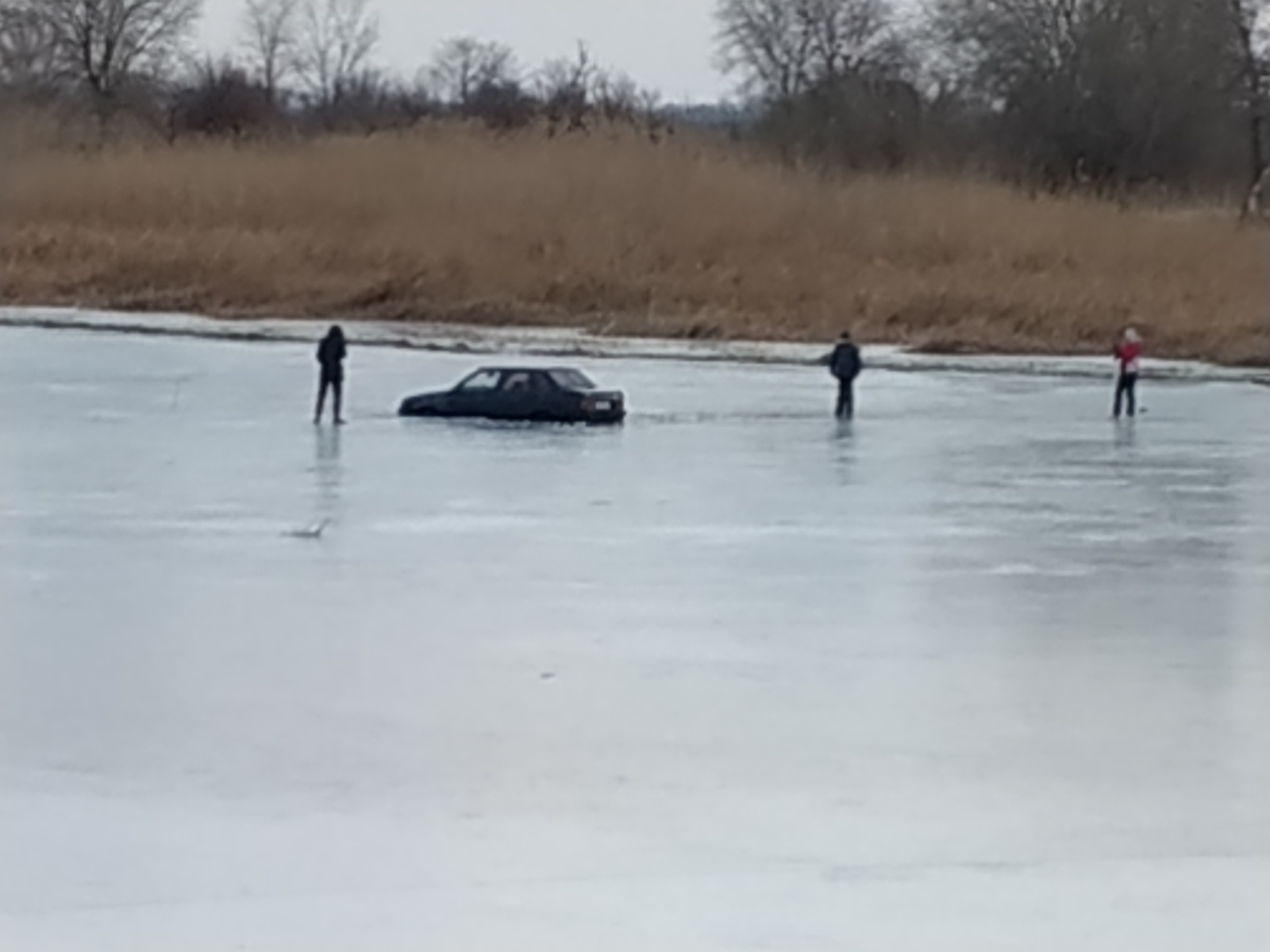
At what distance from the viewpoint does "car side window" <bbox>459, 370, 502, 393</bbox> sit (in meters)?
36.0

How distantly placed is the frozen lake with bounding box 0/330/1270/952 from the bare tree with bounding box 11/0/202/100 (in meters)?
71.6

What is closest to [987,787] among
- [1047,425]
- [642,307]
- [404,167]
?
[1047,425]

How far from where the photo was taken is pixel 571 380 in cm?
3609

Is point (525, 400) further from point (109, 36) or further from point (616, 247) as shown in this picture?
point (109, 36)

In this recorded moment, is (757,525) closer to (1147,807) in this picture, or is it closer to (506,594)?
(506,594)

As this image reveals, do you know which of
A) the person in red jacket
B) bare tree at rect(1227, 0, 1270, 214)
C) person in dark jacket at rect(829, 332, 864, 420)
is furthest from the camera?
bare tree at rect(1227, 0, 1270, 214)

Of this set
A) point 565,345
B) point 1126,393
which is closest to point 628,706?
point 1126,393

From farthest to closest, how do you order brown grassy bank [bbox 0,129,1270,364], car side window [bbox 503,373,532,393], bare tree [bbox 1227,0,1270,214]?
bare tree [bbox 1227,0,1270,214] → brown grassy bank [bbox 0,129,1270,364] → car side window [bbox 503,373,532,393]

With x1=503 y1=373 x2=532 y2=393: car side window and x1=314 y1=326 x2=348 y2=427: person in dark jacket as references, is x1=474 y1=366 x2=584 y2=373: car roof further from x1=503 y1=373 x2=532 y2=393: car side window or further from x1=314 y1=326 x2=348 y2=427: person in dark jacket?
x1=314 y1=326 x2=348 y2=427: person in dark jacket

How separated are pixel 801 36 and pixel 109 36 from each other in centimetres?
2988

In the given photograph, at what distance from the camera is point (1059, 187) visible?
7144 centimetres

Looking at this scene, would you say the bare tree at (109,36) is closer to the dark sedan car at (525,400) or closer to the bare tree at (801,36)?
the bare tree at (801,36)

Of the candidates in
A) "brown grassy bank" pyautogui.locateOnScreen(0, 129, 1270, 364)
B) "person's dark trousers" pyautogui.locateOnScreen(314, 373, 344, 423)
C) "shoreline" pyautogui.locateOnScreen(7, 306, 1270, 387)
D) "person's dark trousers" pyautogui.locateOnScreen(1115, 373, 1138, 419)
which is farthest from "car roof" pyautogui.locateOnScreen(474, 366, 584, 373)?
"brown grassy bank" pyautogui.locateOnScreen(0, 129, 1270, 364)

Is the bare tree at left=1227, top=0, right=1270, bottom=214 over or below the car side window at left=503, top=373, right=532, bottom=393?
over
